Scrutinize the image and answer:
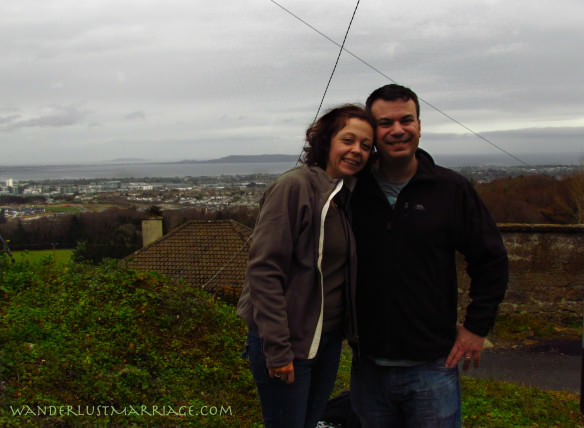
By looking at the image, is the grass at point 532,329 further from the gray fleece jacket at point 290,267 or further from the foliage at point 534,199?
the gray fleece jacket at point 290,267

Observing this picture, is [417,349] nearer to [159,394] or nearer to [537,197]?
[159,394]

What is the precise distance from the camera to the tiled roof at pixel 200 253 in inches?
401

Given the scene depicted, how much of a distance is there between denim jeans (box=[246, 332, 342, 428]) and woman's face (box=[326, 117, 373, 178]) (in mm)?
692

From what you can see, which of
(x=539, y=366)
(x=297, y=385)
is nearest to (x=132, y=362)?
(x=297, y=385)

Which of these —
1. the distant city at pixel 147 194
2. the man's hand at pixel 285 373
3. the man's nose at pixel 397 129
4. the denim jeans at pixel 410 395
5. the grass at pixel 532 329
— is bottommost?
the grass at pixel 532 329

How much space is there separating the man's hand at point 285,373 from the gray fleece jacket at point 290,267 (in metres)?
0.02

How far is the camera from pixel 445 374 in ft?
7.29

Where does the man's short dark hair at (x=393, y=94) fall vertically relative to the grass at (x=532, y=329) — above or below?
above

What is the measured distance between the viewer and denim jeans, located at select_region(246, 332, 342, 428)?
2.07 m

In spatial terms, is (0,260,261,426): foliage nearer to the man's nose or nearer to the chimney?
the man's nose

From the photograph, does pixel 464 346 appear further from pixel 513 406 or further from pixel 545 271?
pixel 545 271

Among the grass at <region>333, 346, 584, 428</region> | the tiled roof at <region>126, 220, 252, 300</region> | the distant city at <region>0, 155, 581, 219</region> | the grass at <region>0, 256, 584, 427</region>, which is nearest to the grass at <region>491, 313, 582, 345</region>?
the grass at <region>333, 346, 584, 428</region>

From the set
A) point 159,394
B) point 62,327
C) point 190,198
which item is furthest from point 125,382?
point 190,198

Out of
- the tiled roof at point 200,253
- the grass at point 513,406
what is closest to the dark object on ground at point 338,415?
the grass at point 513,406
